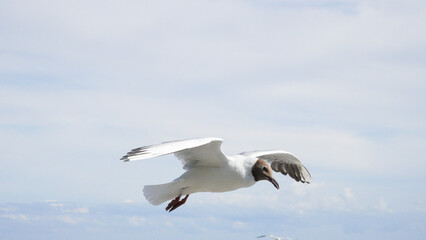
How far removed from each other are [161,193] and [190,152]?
1.02 metres

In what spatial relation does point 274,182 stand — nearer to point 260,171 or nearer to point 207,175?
point 260,171

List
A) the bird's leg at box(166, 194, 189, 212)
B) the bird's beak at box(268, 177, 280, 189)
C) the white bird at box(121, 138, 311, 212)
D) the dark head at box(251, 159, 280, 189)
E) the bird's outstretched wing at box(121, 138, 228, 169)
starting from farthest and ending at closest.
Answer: the bird's beak at box(268, 177, 280, 189), the dark head at box(251, 159, 280, 189), the bird's leg at box(166, 194, 189, 212), the white bird at box(121, 138, 311, 212), the bird's outstretched wing at box(121, 138, 228, 169)

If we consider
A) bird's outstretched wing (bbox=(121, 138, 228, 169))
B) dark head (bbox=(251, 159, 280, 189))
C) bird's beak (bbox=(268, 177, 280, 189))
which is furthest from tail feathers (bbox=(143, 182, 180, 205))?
bird's beak (bbox=(268, 177, 280, 189))

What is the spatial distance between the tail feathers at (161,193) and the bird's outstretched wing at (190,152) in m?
0.53

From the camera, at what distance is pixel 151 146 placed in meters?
10.1

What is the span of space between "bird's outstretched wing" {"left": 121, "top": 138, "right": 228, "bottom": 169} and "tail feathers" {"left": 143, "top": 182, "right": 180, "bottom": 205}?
530 millimetres

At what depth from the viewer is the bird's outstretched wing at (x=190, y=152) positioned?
9.55 m

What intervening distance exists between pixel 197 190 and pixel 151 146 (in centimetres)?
273

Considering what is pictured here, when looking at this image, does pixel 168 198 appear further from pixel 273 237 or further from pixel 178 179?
pixel 273 237

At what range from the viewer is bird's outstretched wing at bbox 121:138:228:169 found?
31.3 feet

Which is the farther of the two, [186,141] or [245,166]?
[245,166]

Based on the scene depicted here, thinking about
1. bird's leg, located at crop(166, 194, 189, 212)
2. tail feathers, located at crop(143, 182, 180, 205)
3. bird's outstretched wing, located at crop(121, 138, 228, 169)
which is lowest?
bird's leg, located at crop(166, 194, 189, 212)

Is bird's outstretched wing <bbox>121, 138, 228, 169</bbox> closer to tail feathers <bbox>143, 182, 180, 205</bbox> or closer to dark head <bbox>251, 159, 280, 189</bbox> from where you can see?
tail feathers <bbox>143, 182, 180, 205</bbox>

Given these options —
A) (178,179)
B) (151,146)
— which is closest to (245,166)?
(178,179)
